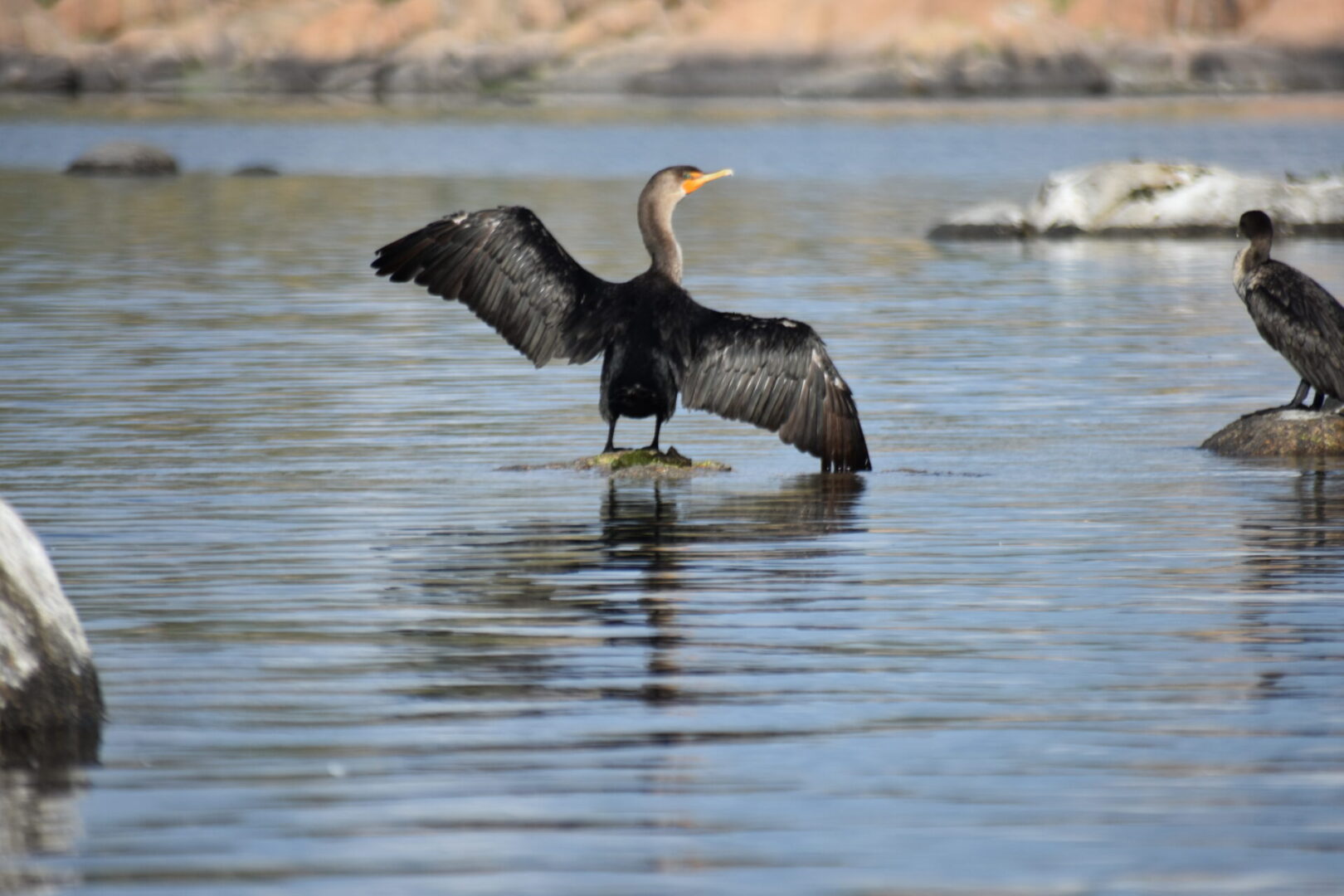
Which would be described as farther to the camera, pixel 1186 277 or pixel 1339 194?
pixel 1339 194

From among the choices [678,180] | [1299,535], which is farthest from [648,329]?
[1299,535]

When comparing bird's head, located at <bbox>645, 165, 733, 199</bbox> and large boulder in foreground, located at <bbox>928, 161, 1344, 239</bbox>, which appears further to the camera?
large boulder in foreground, located at <bbox>928, 161, 1344, 239</bbox>

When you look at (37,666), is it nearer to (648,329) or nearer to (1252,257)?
(648,329)

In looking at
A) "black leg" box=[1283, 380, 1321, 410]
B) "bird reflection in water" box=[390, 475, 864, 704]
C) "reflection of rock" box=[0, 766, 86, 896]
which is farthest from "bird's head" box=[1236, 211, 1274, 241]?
"reflection of rock" box=[0, 766, 86, 896]

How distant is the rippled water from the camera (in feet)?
22.5

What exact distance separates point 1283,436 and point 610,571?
567 centimetres

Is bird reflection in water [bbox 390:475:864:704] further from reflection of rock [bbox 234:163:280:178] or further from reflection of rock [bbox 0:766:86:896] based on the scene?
reflection of rock [bbox 234:163:280:178]

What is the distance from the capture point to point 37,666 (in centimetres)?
785

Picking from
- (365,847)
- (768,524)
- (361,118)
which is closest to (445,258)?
(768,524)

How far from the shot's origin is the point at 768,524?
12609 millimetres

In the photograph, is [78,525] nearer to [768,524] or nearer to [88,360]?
[768,524]

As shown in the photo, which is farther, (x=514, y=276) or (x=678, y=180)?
(x=678, y=180)

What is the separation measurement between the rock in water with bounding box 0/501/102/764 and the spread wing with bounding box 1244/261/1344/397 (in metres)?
9.25

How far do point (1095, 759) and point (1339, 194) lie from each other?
103 feet
